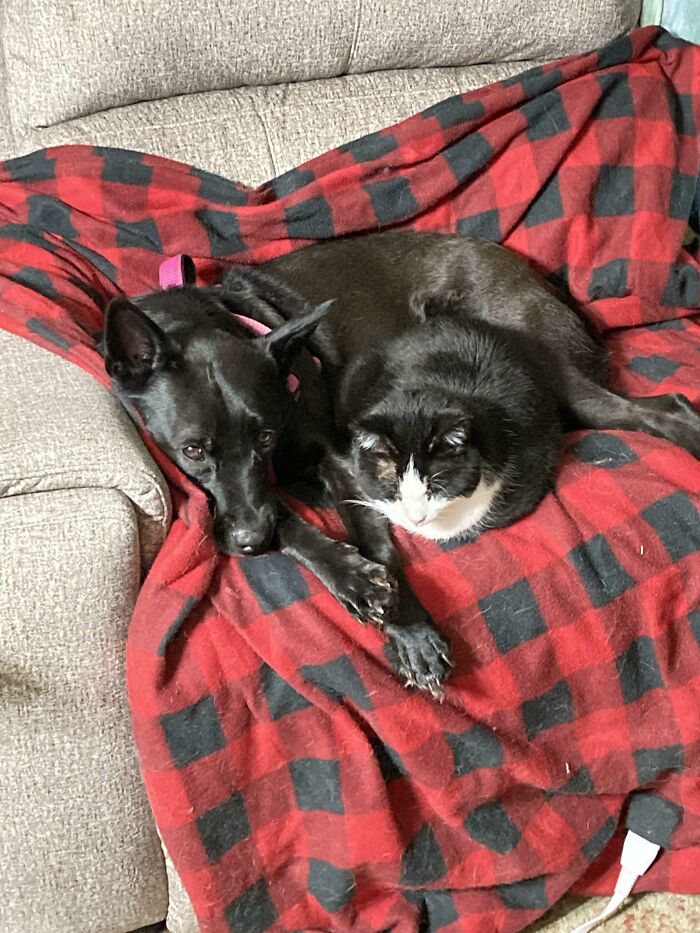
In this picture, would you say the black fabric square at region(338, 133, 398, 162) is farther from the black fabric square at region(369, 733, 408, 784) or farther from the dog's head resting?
the black fabric square at region(369, 733, 408, 784)

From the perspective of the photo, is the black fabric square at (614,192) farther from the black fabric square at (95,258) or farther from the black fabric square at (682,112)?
the black fabric square at (95,258)

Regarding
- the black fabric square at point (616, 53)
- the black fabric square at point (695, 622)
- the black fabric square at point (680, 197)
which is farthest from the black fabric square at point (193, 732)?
the black fabric square at point (616, 53)

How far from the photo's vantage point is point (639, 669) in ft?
5.15

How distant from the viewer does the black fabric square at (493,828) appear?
58.4 inches

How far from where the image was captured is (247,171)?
7.20 feet

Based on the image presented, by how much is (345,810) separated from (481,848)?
0.26m

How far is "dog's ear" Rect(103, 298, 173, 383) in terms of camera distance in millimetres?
1493

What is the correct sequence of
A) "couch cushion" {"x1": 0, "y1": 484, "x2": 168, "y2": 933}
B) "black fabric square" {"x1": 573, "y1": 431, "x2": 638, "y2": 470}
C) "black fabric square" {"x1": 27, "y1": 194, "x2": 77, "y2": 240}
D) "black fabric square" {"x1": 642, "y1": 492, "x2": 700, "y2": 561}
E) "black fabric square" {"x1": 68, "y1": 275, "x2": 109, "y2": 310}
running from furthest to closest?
"black fabric square" {"x1": 27, "y1": 194, "x2": 77, "y2": 240}
"black fabric square" {"x1": 68, "y1": 275, "x2": 109, "y2": 310}
"black fabric square" {"x1": 573, "y1": 431, "x2": 638, "y2": 470}
"black fabric square" {"x1": 642, "y1": 492, "x2": 700, "y2": 561}
"couch cushion" {"x1": 0, "y1": 484, "x2": 168, "y2": 933}

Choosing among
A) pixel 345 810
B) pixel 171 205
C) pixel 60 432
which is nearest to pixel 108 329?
pixel 60 432

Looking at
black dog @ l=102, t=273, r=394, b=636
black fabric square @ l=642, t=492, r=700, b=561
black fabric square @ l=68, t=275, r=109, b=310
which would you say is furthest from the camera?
black fabric square @ l=68, t=275, r=109, b=310

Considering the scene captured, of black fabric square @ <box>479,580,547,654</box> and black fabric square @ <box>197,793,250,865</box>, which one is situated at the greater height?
black fabric square @ <box>479,580,547,654</box>

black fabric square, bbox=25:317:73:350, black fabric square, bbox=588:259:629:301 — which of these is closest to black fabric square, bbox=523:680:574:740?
black fabric square, bbox=25:317:73:350

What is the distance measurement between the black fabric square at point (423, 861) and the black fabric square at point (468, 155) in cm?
148

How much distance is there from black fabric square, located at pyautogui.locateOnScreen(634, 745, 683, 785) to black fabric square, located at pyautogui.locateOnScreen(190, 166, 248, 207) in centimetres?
143
